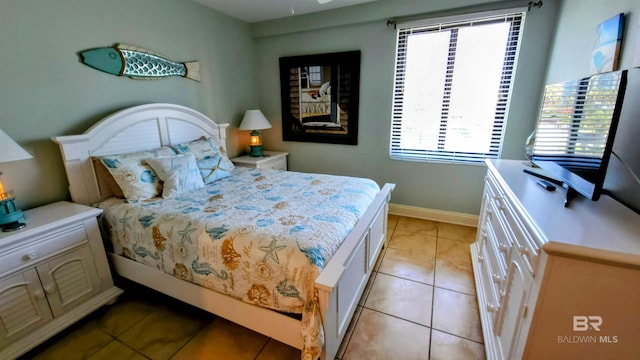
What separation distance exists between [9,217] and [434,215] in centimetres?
358

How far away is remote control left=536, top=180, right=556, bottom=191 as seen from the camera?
1.36 metres

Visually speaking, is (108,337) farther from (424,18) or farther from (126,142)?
(424,18)

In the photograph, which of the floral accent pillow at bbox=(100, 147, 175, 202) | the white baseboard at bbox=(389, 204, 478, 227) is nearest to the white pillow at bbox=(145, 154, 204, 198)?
the floral accent pillow at bbox=(100, 147, 175, 202)

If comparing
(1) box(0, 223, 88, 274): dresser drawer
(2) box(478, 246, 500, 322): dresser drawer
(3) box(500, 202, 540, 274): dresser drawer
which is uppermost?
(3) box(500, 202, 540, 274): dresser drawer

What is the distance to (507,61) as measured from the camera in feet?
8.54

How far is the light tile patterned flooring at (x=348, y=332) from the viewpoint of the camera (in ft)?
5.14

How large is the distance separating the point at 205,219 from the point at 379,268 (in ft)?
4.91

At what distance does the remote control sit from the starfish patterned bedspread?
1028 millimetres

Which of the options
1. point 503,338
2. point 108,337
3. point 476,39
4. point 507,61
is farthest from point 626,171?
point 108,337

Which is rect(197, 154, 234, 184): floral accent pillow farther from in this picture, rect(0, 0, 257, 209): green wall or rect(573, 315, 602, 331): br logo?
rect(573, 315, 602, 331): br logo

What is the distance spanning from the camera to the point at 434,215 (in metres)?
3.21

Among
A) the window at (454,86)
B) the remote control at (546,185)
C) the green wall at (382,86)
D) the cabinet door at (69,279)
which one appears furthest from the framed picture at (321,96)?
the cabinet door at (69,279)

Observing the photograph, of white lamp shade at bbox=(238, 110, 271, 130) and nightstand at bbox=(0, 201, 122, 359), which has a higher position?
white lamp shade at bbox=(238, 110, 271, 130)

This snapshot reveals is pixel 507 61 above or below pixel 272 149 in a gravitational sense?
above
